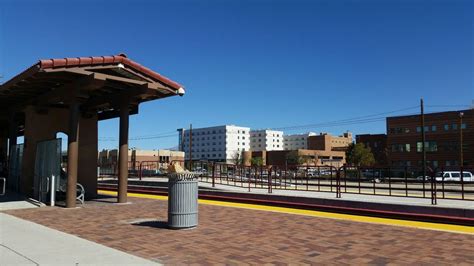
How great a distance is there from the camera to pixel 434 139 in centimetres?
7725

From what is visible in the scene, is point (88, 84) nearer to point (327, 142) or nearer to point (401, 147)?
point (401, 147)

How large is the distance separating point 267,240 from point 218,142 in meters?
179

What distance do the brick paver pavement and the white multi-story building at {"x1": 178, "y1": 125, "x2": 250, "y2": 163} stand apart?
556ft

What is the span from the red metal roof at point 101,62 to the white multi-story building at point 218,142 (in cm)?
16548

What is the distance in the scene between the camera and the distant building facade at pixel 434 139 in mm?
73250

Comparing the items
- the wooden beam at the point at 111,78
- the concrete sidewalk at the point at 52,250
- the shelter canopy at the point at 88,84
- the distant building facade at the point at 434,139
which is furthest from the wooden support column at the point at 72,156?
→ the distant building facade at the point at 434,139

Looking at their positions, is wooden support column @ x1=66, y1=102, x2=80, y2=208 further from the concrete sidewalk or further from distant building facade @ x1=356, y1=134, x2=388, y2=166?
distant building facade @ x1=356, y1=134, x2=388, y2=166

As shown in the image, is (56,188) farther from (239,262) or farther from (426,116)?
(426,116)

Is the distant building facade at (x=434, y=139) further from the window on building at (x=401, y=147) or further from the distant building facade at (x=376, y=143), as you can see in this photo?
the distant building facade at (x=376, y=143)

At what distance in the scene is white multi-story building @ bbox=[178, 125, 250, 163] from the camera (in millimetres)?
184750

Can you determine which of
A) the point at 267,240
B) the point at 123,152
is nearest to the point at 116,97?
the point at 123,152

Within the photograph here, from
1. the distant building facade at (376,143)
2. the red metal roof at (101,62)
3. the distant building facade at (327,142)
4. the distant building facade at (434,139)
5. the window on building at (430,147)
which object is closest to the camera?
the red metal roof at (101,62)

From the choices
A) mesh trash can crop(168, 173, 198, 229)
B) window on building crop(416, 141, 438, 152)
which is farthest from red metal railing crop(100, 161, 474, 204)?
window on building crop(416, 141, 438, 152)

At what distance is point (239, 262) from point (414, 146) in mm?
78913
